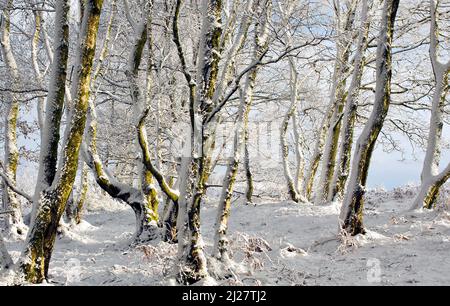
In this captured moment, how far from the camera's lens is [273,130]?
16453 mm

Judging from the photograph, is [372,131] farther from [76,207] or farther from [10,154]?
[76,207]

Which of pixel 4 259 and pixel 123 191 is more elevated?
pixel 123 191

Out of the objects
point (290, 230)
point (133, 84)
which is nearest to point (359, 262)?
point (290, 230)

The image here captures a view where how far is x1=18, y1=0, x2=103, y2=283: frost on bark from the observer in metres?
5.26

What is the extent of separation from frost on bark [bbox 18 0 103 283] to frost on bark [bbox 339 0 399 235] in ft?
15.5

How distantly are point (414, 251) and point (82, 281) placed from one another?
530 centimetres

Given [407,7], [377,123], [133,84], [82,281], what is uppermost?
[407,7]

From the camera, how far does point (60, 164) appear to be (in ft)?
17.9

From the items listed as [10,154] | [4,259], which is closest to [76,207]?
[10,154]

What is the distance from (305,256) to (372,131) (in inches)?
101

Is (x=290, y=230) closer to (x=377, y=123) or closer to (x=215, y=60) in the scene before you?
(x=377, y=123)

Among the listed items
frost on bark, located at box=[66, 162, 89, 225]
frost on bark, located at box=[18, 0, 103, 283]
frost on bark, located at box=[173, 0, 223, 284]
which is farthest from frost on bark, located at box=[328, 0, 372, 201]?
frost on bark, located at box=[66, 162, 89, 225]

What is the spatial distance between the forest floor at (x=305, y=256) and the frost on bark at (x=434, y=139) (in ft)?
2.47

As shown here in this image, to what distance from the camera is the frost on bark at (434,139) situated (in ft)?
29.8
